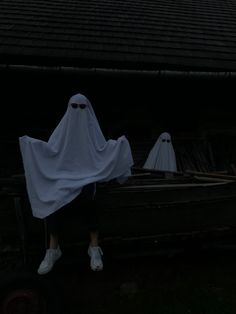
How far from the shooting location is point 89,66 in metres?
6.00

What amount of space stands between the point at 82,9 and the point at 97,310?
595 centimetres

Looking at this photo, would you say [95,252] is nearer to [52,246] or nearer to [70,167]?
[52,246]

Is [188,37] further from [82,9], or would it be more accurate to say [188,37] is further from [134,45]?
[82,9]

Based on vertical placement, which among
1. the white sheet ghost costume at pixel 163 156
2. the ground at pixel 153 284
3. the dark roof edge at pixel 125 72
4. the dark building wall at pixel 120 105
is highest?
A: the dark roof edge at pixel 125 72

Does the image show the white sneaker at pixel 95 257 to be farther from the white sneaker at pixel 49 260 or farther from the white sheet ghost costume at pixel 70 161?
the white sheet ghost costume at pixel 70 161

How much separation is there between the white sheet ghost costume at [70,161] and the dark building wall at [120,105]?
234 cm

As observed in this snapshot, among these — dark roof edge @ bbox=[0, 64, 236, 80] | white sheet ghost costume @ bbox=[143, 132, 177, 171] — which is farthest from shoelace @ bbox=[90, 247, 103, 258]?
dark roof edge @ bbox=[0, 64, 236, 80]

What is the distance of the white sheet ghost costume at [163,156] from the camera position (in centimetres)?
588

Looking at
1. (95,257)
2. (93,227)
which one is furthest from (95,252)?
(93,227)

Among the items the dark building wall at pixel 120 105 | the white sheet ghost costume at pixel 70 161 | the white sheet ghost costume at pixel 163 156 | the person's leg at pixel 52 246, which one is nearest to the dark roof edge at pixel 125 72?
the dark building wall at pixel 120 105

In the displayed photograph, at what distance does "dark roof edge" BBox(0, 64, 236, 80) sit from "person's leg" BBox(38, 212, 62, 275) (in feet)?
10.0

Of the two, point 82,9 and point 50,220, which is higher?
point 82,9

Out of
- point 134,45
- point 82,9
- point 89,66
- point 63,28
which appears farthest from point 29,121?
point 82,9

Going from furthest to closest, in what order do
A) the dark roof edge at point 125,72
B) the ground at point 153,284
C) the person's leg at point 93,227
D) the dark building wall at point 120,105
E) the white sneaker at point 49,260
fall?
the dark building wall at point 120,105 < the dark roof edge at point 125,72 < the ground at point 153,284 < the person's leg at point 93,227 < the white sneaker at point 49,260
